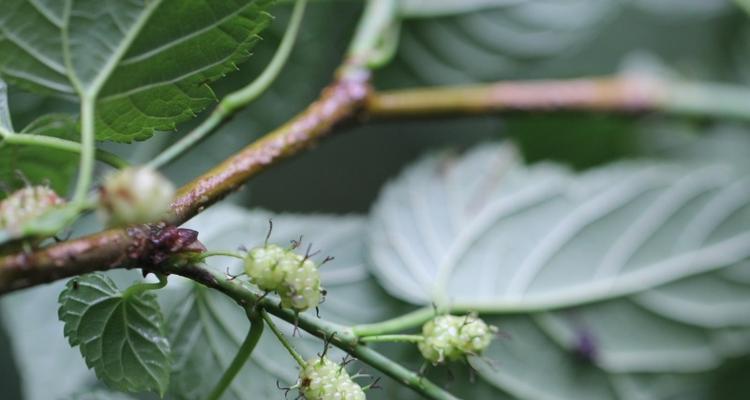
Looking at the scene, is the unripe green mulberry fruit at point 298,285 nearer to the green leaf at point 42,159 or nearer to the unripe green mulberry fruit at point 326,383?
the unripe green mulberry fruit at point 326,383

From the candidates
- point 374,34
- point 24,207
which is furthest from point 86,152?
point 374,34

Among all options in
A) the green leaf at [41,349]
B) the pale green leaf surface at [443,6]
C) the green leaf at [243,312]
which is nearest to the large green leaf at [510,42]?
the pale green leaf surface at [443,6]

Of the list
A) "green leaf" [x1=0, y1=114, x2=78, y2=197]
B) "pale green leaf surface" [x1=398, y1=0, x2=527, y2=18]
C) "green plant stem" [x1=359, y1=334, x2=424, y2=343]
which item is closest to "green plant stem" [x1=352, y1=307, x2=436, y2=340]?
"green plant stem" [x1=359, y1=334, x2=424, y2=343]

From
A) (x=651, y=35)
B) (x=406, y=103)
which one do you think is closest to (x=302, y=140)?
(x=406, y=103)

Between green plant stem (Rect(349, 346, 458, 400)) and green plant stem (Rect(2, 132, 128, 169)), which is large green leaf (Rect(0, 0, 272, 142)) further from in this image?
green plant stem (Rect(349, 346, 458, 400))

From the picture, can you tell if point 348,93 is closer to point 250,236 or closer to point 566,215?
point 250,236

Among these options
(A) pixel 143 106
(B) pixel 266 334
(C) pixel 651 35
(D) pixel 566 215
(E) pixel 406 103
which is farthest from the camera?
(C) pixel 651 35

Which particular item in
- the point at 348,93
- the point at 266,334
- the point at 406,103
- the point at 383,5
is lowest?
the point at 266,334
